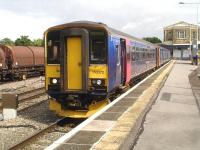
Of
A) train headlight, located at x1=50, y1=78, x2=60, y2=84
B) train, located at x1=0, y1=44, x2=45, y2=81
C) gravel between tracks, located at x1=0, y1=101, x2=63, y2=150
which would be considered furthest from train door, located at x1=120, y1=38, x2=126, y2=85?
train, located at x1=0, y1=44, x2=45, y2=81

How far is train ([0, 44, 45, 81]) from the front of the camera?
3376 cm

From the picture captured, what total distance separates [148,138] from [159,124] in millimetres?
1835

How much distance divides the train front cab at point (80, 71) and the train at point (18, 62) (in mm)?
18558

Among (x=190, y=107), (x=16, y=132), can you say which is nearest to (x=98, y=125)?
(x=16, y=132)

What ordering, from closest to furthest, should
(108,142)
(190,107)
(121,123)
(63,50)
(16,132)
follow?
(108,142) < (121,123) < (16,132) < (63,50) < (190,107)

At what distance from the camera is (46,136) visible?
12133 millimetres

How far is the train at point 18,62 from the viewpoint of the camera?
111 feet

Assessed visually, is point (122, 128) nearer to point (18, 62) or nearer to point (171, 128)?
point (171, 128)

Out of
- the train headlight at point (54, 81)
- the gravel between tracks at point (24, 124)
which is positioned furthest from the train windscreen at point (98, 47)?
the gravel between tracks at point (24, 124)

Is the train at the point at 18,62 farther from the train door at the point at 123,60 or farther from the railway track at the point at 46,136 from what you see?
the railway track at the point at 46,136

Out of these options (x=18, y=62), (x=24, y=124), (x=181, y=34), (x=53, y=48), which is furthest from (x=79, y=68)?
(x=181, y=34)

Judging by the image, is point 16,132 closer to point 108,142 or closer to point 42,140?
point 42,140

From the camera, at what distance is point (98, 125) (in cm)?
1078

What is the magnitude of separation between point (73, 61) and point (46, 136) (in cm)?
288
